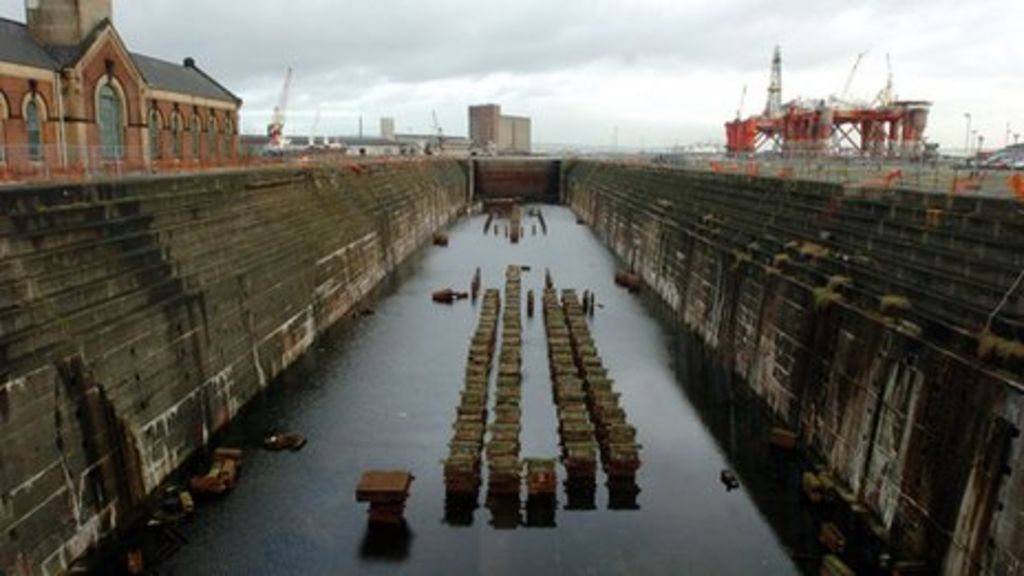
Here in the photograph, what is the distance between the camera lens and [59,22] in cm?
4569

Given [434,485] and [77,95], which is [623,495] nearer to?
[434,485]

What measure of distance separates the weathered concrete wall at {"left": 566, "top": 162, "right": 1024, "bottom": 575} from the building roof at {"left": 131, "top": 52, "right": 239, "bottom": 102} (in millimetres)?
45111

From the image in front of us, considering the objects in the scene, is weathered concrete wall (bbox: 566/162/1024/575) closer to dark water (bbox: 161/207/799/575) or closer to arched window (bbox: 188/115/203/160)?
dark water (bbox: 161/207/799/575)

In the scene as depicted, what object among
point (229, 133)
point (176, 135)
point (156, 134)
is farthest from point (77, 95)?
point (229, 133)

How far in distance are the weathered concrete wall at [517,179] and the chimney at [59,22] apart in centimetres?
10757

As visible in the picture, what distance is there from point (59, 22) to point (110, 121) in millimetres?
6116

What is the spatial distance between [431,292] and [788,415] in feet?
119

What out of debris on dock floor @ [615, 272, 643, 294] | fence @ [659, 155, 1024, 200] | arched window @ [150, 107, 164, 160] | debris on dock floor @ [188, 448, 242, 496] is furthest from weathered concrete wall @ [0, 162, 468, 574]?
debris on dock floor @ [615, 272, 643, 294]

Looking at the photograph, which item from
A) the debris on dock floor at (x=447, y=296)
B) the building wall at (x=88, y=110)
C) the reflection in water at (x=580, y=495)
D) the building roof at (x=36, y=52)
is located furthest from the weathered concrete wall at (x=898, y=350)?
the building roof at (x=36, y=52)

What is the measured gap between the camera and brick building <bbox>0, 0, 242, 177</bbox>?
38875 mm

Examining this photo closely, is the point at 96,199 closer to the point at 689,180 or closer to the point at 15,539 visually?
the point at 15,539

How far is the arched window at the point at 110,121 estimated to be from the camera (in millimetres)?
46281

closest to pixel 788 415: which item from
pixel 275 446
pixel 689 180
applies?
pixel 275 446

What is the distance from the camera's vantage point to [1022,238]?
1931 centimetres
